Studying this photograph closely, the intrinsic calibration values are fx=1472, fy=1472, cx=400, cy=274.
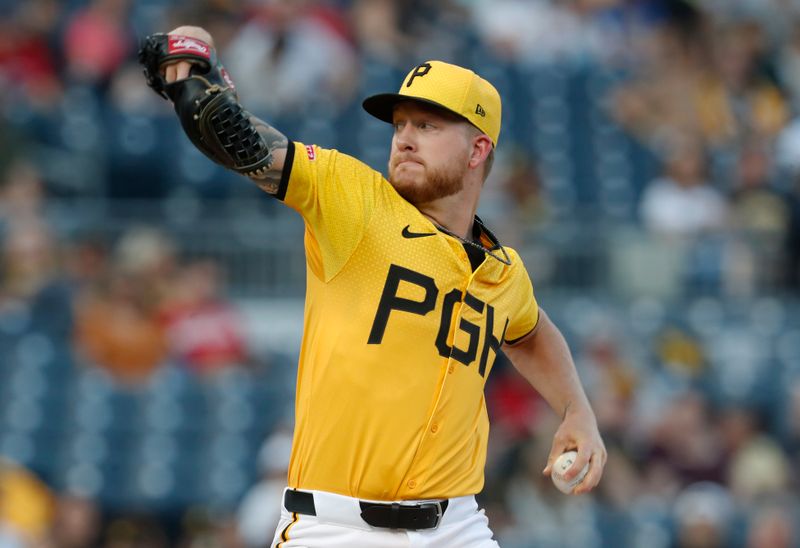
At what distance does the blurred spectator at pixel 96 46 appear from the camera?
11523mm

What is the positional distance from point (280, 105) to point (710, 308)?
3.70 metres

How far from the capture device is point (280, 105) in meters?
11.7

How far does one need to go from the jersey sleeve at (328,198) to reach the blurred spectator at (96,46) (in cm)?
745

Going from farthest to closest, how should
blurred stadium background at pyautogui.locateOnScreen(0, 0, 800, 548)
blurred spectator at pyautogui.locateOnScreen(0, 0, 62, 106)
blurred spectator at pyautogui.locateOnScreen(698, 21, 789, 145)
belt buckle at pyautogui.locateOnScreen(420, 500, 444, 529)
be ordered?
blurred spectator at pyautogui.locateOnScreen(698, 21, 789, 145) < blurred spectator at pyautogui.locateOnScreen(0, 0, 62, 106) < blurred stadium background at pyautogui.locateOnScreen(0, 0, 800, 548) < belt buckle at pyautogui.locateOnScreen(420, 500, 444, 529)

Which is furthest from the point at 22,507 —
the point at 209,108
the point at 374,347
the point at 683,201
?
the point at 683,201

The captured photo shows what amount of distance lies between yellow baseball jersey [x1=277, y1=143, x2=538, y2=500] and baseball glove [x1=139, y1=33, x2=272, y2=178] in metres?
0.22

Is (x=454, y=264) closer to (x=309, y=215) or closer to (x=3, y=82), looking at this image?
(x=309, y=215)

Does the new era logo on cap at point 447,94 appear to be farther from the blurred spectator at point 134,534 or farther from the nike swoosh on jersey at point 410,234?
the blurred spectator at point 134,534

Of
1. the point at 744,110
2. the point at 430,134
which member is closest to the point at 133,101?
the point at 744,110

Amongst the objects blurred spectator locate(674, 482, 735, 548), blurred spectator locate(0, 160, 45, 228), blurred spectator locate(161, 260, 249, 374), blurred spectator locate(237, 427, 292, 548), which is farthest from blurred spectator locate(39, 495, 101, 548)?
blurred spectator locate(674, 482, 735, 548)

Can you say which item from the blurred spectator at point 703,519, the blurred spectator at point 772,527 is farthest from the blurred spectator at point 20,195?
the blurred spectator at point 772,527

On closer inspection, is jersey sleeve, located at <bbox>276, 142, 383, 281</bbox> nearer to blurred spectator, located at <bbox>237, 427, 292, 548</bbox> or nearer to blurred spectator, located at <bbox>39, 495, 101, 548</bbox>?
blurred spectator, located at <bbox>237, 427, 292, 548</bbox>

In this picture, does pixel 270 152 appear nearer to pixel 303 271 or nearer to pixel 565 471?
pixel 565 471

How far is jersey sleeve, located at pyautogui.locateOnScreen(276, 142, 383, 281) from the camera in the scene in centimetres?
430
